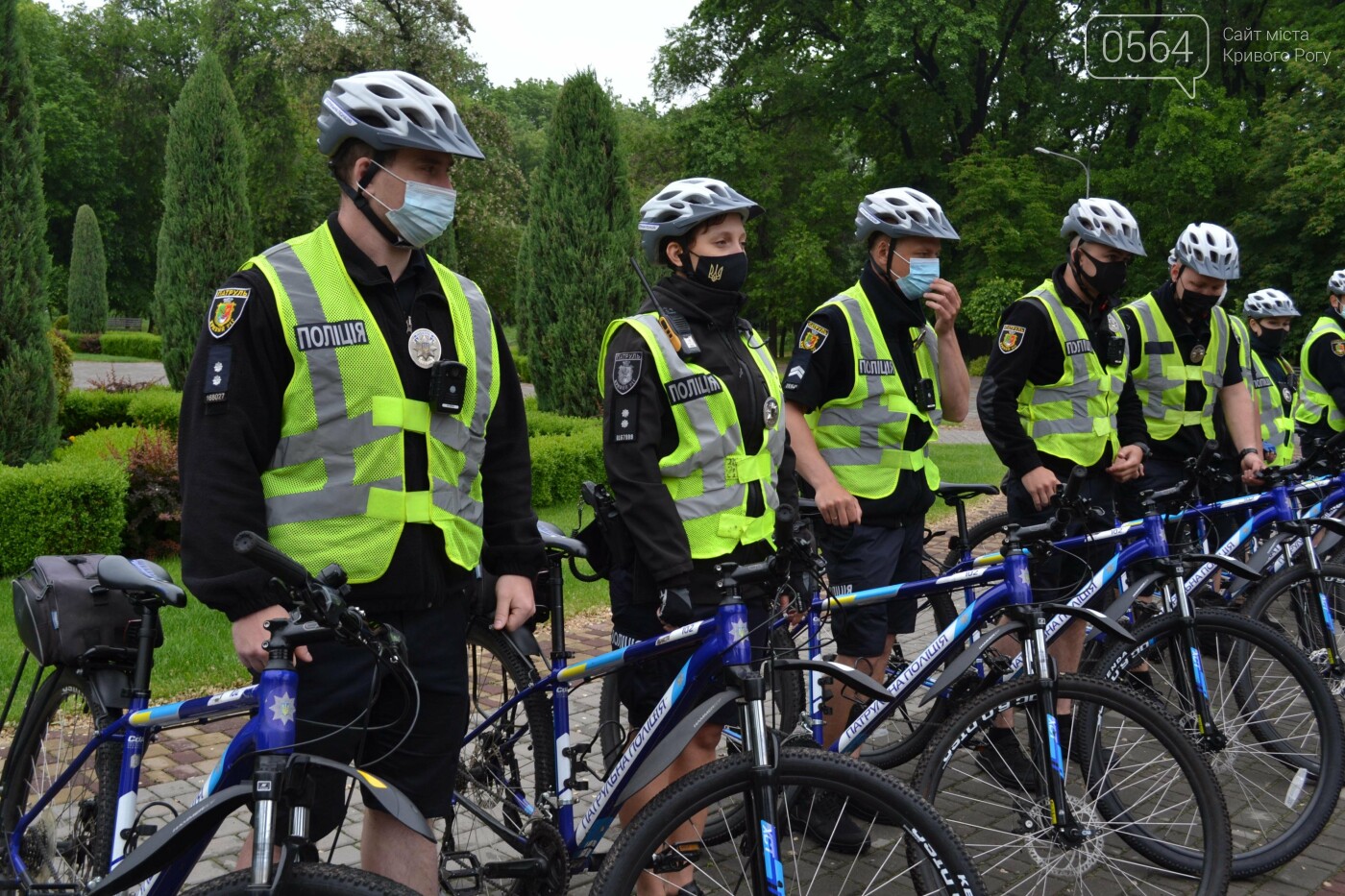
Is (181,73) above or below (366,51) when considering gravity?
above

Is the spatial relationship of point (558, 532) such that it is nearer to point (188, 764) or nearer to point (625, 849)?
point (625, 849)

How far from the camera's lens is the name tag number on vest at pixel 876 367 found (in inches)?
186

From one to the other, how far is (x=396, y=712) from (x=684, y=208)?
1.80 meters

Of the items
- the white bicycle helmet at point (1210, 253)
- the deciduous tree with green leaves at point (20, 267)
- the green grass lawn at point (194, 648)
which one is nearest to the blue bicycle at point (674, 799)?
the green grass lawn at point (194, 648)

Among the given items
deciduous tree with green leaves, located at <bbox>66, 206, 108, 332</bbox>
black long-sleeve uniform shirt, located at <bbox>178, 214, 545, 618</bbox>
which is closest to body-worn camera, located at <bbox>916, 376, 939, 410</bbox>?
black long-sleeve uniform shirt, located at <bbox>178, 214, 545, 618</bbox>

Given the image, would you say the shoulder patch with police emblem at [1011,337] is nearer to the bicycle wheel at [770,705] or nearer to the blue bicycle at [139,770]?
the bicycle wheel at [770,705]

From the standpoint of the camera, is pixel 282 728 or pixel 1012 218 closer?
pixel 282 728

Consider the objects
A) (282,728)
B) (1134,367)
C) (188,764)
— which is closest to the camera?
(282,728)

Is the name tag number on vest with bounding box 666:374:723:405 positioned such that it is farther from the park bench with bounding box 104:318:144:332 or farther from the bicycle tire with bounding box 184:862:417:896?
the park bench with bounding box 104:318:144:332

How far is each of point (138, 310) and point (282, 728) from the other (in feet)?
198

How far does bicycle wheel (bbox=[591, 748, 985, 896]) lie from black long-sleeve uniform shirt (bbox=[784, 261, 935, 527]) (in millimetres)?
1955

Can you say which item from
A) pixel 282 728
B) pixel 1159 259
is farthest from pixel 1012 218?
pixel 282 728

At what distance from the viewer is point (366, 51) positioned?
33.1 metres

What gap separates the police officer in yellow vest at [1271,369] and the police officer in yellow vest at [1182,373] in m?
1.41
